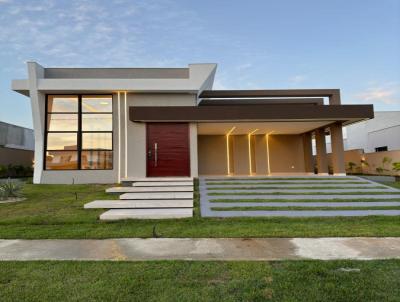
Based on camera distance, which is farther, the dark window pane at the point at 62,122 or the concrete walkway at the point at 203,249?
the dark window pane at the point at 62,122

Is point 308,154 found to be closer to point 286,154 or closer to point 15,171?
point 286,154

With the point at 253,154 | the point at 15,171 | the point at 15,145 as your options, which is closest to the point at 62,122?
the point at 15,171

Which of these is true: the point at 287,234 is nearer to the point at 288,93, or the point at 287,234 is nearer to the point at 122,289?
the point at 122,289

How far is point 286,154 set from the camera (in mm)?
15953

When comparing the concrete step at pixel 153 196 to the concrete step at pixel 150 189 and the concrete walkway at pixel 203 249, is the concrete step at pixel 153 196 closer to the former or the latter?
the concrete step at pixel 150 189

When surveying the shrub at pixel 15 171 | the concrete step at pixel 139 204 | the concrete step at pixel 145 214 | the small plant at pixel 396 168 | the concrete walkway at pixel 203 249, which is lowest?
the concrete walkway at pixel 203 249

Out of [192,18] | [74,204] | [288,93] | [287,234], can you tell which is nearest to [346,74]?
[288,93]

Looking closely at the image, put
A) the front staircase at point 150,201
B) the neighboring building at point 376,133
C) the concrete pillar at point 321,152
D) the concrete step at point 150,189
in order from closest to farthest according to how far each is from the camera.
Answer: the front staircase at point 150,201, the concrete step at point 150,189, the concrete pillar at point 321,152, the neighboring building at point 376,133

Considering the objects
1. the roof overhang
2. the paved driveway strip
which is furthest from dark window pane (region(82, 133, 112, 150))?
the paved driveway strip

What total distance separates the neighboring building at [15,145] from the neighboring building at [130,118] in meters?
6.64

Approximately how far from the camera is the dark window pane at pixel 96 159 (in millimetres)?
11656

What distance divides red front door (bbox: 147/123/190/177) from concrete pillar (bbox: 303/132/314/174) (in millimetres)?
8435

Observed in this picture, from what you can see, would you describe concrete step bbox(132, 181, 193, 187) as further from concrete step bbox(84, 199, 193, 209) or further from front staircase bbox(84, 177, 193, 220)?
concrete step bbox(84, 199, 193, 209)

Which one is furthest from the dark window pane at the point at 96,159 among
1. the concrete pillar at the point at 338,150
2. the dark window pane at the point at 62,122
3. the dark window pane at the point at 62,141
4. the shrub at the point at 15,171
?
the concrete pillar at the point at 338,150
